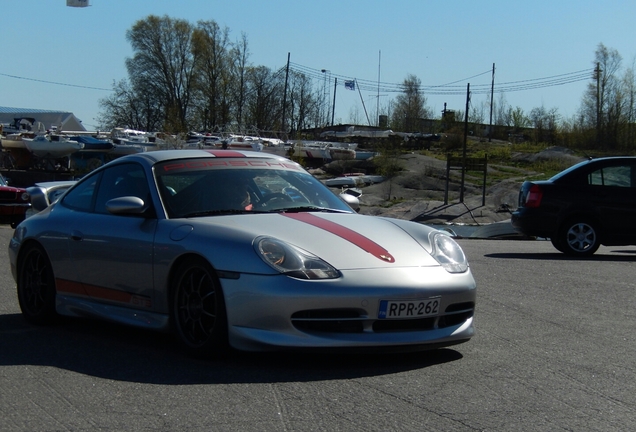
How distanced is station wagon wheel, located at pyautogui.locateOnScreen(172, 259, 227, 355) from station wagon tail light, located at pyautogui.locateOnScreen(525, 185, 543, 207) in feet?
29.1

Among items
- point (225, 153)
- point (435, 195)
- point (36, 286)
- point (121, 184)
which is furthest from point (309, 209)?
point (435, 195)

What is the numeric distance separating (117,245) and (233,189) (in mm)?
882

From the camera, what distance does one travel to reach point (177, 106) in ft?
279

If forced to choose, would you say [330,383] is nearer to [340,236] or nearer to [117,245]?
[340,236]

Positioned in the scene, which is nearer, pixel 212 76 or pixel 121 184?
pixel 121 184

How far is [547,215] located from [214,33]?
76345 mm

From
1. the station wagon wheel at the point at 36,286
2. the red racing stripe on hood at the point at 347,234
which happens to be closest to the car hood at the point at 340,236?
the red racing stripe on hood at the point at 347,234

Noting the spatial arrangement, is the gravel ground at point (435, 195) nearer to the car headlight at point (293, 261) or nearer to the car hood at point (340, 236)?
the car hood at point (340, 236)

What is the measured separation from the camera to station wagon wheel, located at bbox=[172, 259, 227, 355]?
4.89 metres

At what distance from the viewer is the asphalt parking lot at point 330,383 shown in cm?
388

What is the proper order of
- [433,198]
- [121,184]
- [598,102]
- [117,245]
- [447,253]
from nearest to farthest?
[447,253] → [117,245] → [121,184] → [433,198] → [598,102]

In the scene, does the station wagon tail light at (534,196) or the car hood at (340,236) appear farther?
the station wagon tail light at (534,196)

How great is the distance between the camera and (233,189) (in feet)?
19.2

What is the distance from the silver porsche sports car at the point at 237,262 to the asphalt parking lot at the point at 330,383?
0.64 ft
